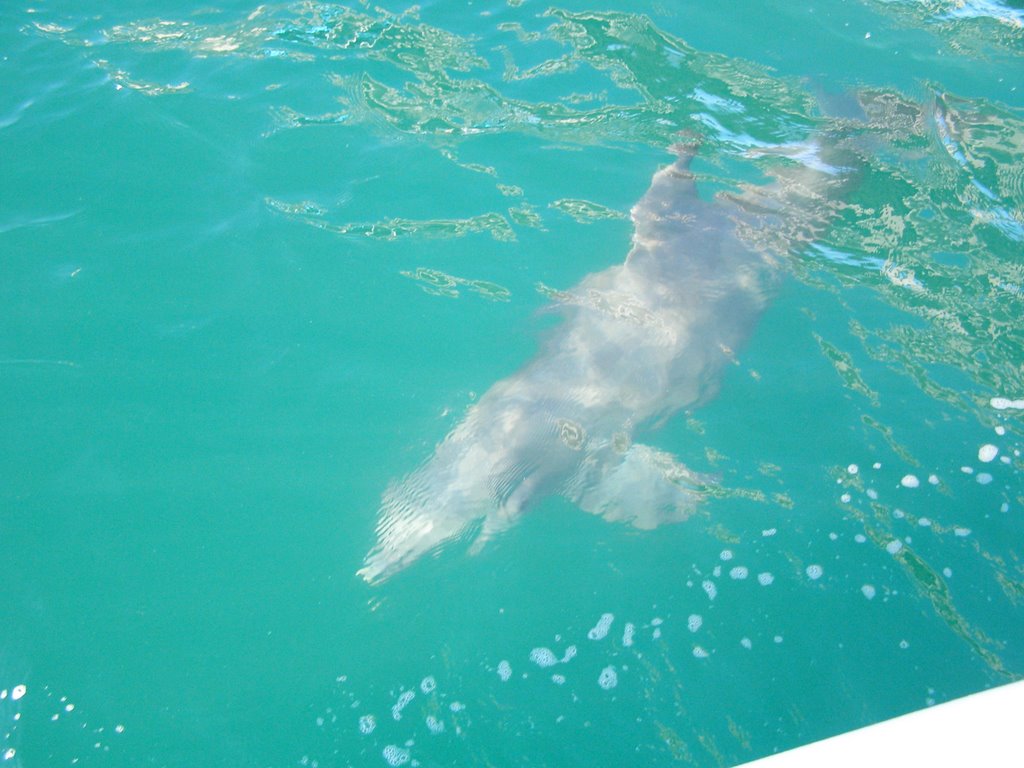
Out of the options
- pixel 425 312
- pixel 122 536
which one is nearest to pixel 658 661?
pixel 425 312

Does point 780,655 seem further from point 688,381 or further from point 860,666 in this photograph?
point 688,381

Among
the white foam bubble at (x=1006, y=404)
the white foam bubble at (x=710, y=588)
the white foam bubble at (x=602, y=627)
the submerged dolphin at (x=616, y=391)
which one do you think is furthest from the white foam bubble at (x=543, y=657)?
the white foam bubble at (x=1006, y=404)

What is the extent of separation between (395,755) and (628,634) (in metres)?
1.55

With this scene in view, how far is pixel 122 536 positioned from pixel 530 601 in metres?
2.74

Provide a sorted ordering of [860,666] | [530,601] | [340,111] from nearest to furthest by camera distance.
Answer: [860,666] < [530,601] < [340,111]

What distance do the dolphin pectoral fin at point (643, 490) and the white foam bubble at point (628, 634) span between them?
771 mm

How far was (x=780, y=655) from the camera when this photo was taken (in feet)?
14.7

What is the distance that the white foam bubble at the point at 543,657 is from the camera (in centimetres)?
444

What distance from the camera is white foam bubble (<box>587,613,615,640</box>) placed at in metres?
4.54

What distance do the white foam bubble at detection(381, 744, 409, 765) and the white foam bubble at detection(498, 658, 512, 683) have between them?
26.7 inches

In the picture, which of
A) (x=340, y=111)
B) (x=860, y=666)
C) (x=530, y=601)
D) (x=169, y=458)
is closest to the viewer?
(x=860, y=666)

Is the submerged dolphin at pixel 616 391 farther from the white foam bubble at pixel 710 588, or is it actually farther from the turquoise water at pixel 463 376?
the white foam bubble at pixel 710 588

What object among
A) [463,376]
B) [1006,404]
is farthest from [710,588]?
[1006,404]

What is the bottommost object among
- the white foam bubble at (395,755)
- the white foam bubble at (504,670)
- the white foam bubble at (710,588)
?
the white foam bubble at (395,755)
